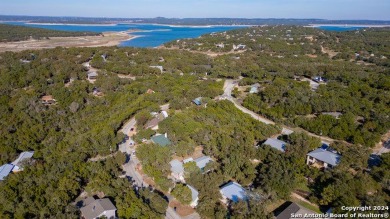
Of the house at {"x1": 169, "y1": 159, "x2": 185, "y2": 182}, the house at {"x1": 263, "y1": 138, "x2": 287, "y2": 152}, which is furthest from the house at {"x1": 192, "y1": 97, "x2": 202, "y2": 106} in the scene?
the house at {"x1": 169, "y1": 159, "x2": 185, "y2": 182}

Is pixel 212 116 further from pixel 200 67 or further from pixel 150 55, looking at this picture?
pixel 150 55

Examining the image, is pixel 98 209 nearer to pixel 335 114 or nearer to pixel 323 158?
pixel 323 158

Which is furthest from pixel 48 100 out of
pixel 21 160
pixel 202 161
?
pixel 202 161

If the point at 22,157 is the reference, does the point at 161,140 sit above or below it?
above

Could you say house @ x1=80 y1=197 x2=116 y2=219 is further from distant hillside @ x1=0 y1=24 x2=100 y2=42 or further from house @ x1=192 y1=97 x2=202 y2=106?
distant hillside @ x1=0 y1=24 x2=100 y2=42

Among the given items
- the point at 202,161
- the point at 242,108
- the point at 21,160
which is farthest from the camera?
the point at 242,108

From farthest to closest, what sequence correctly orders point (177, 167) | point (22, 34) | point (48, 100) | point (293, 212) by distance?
1. point (22, 34)
2. point (48, 100)
3. point (177, 167)
4. point (293, 212)

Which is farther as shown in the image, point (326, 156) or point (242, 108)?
point (242, 108)

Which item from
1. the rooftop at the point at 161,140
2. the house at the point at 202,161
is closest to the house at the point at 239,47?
the rooftop at the point at 161,140
